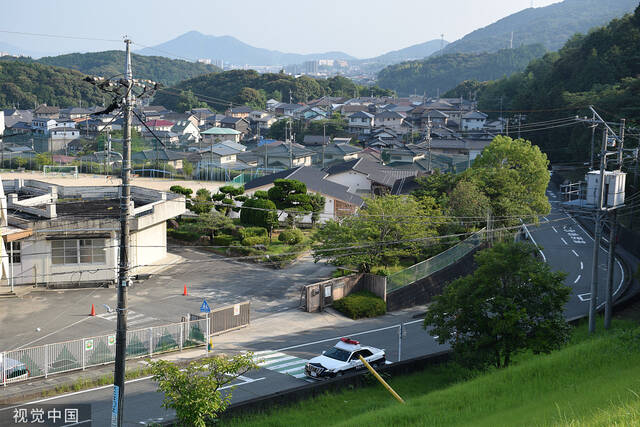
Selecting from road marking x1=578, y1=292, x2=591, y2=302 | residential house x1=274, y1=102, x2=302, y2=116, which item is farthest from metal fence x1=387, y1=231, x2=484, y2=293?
residential house x1=274, y1=102, x2=302, y2=116

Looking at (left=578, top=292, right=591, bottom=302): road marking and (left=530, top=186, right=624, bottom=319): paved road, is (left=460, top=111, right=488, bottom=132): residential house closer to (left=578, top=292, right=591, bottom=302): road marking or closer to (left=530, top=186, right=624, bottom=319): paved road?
(left=530, top=186, right=624, bottom=319): paved road

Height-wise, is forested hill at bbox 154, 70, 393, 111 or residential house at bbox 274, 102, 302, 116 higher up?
forested hill at bbox 154, 70, 393, 111

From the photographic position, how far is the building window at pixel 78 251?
27.8 meters

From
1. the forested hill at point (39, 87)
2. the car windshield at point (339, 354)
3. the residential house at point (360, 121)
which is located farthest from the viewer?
the forested hill at point (39, 87)

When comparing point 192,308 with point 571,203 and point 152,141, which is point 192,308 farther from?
point 152,141

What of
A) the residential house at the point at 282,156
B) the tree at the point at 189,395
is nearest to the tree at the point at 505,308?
the tree at the point at 189,395

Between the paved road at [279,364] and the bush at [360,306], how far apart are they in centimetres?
47

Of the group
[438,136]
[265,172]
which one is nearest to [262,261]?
[265,172]

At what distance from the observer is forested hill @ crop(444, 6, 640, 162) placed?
56.1 meters

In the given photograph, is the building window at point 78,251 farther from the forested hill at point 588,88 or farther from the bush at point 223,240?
the forested hill at point 588,88

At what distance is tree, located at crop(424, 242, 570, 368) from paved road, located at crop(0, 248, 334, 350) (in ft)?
33.7

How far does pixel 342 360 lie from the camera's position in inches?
765

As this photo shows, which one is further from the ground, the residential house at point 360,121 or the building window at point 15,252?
the residential house at point 360,121

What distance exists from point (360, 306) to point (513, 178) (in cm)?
1638
